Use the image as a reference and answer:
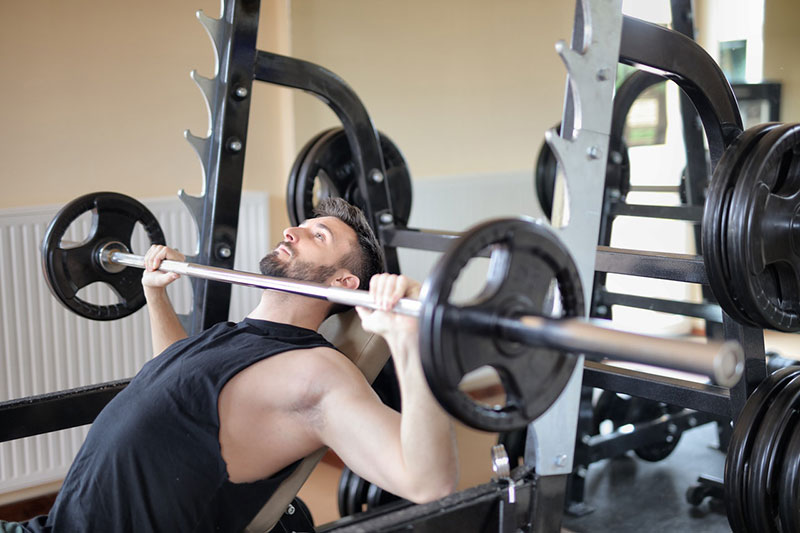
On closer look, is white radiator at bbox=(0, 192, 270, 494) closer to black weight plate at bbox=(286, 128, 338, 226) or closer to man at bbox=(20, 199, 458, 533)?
black weight plate at bbox=(286, 128, 338, 226)

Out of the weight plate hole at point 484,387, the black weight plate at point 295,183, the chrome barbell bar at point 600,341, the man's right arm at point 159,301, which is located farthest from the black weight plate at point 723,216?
the weight plate hole at point 484,387

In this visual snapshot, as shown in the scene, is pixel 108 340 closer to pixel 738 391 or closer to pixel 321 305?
pixel 321 305

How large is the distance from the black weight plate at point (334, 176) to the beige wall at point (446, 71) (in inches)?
30.5

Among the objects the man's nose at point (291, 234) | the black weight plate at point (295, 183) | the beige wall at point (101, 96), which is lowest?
the man's nose at point (291, 234)

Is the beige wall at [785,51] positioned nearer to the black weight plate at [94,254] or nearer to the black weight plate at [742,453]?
the black weight plate at [742,453]

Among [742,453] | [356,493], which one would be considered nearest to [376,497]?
Result: [356,493]

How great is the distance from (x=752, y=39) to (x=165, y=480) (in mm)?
2788

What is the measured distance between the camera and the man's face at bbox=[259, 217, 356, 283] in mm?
1524

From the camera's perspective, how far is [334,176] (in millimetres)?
2354

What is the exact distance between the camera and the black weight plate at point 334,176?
7.58ft

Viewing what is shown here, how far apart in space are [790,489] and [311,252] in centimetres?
91

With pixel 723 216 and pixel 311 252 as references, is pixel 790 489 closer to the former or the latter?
pixel 723 216

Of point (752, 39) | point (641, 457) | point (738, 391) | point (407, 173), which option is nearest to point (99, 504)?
point (738, 391)

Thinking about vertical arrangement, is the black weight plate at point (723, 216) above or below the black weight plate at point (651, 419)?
above
